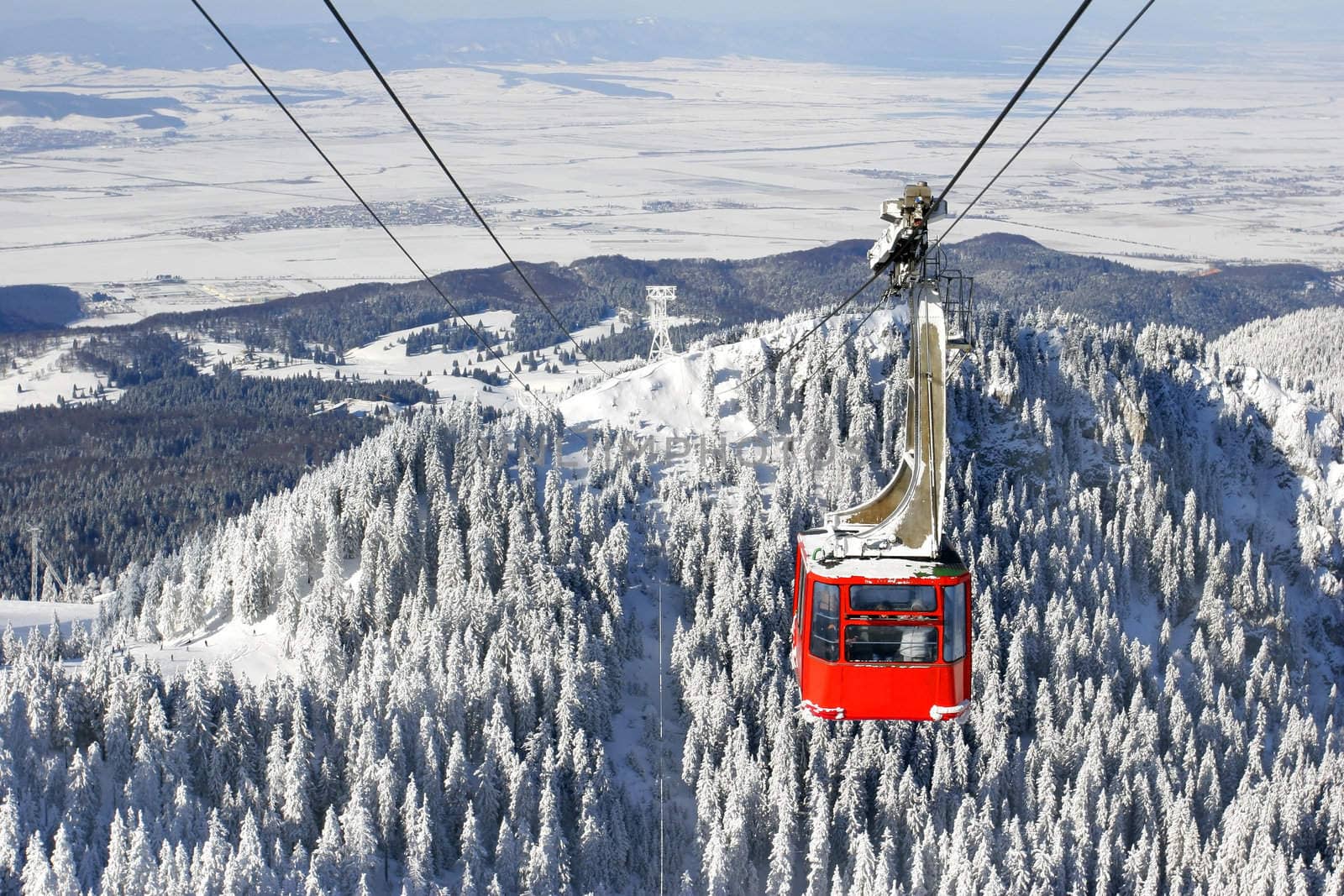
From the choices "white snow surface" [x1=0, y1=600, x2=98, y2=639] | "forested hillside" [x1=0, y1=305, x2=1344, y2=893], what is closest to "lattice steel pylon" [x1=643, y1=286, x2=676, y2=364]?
"forested hillside" [x1=0, y1=305, x2=1344, y2=893]

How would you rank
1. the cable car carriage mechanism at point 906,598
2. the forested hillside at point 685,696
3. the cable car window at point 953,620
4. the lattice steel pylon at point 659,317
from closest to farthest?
the cable car carriage mechanism at point 906,598, the cable car window at point 953,620, the forested hillside at point 685,696, the lattice steel pylon at point 659,317

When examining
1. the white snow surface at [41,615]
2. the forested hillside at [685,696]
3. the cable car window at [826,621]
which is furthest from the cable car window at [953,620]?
the white snow surface at [41,615]

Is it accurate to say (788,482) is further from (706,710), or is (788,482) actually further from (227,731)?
(227,731)

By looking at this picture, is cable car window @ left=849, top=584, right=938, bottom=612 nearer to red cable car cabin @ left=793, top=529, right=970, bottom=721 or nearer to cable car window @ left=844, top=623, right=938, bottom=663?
red cable car cabin @ left=793, top=529, right=970, bottom=721

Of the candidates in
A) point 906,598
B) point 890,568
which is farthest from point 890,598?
point 890,568


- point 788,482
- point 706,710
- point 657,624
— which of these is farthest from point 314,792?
point 788,482

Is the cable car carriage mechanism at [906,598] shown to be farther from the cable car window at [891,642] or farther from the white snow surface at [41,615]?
the white snow surface at [41,615]

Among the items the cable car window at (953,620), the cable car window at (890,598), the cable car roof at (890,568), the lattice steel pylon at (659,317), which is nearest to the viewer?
the cable car roof at (890,568)
